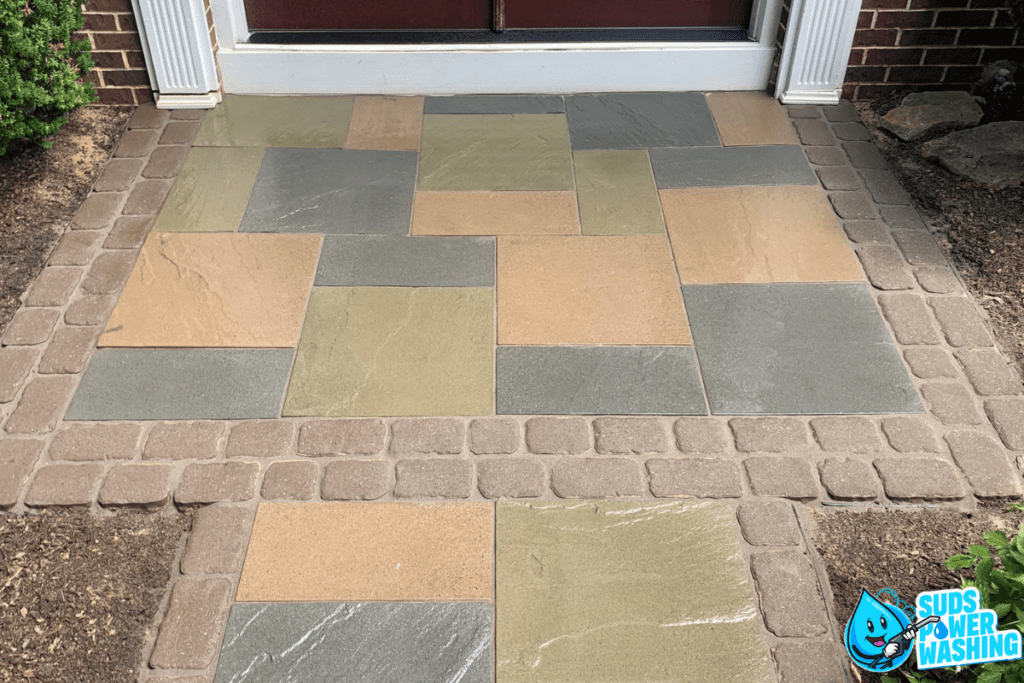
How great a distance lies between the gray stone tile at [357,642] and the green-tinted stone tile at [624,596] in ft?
0.31

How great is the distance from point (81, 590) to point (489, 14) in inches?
139

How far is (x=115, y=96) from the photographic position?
4.52 metres

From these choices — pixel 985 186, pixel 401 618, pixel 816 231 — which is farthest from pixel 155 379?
pixel 985 186


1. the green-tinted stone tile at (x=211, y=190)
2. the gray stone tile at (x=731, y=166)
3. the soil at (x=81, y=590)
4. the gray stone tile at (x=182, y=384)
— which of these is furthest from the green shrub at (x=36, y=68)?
the gray stone tile at (x=731, y=166)

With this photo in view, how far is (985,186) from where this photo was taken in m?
3.97

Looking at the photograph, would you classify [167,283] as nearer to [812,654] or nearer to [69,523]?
[69,523]

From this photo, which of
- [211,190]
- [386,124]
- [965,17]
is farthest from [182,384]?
[965,17]

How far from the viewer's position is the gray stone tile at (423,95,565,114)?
15.0 feet

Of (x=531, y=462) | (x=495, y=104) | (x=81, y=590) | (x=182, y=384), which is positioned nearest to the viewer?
(x=81, y=590)

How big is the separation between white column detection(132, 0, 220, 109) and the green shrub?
33cm

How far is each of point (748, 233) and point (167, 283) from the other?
7.91 ft

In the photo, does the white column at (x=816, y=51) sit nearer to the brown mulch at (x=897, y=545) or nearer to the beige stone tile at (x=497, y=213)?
the beige stone tile at (x=497, y=213)

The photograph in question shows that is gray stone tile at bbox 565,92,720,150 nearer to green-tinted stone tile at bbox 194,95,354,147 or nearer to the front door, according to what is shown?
the front door

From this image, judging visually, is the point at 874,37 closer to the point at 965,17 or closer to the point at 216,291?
the point at 965,17
